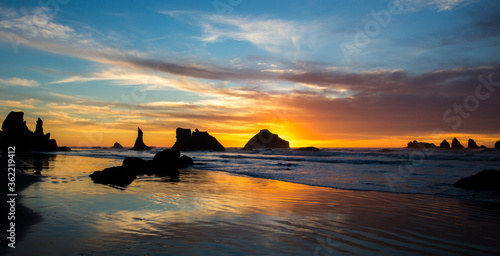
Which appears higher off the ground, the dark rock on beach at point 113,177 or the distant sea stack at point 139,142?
the distant sea stack at point 139,142

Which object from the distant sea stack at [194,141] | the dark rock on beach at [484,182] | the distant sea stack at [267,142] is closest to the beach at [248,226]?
the dark rock on beach at [484,182]

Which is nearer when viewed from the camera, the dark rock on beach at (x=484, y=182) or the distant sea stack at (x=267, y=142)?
the dark rock on beach at (x=484, y=182)

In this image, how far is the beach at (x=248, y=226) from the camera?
5.17 meters

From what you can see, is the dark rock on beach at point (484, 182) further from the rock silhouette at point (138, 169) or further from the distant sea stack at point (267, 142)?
the distant sea stack at point (267, 142)

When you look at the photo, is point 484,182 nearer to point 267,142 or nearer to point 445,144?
point 445,144

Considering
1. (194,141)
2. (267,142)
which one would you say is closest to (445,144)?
(267,142)

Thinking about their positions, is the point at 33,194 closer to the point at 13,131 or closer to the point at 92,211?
the point at 92,211

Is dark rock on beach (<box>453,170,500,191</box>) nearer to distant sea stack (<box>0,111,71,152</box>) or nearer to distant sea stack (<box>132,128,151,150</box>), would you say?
distant sea stack (<box>0,111,71,152</box>)

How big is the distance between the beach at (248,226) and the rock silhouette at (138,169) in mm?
3812

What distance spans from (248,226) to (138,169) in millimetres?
19564

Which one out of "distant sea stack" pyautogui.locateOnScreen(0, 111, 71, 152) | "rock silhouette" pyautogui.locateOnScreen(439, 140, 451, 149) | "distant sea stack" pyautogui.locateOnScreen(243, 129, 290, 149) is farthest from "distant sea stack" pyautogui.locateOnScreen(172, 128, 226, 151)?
"rock silhouette" pyautogui.locateOnScreen(439, 140, 451, 149)

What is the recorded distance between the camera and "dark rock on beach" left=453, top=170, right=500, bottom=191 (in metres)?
13.6

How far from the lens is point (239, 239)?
571 centimetres

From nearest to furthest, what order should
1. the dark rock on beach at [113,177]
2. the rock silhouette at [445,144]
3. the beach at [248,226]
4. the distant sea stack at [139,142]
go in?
the beach at [248,226]
the dark rock on beach at [113,177]
the rock silhouette at [445,144]
the distant sea stack at [139,142]
